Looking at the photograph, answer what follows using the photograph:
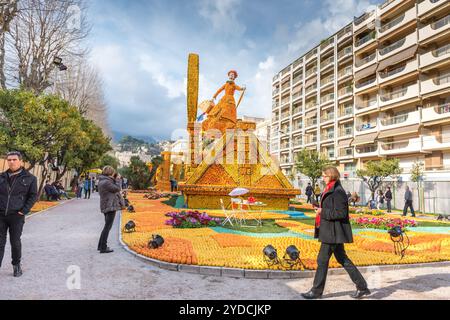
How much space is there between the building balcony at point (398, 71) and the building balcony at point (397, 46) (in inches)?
66.5

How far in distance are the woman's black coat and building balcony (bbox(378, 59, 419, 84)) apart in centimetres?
3255

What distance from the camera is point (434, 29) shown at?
93.7 ft

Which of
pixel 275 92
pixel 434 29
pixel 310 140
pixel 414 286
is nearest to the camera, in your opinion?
pixel 414 286

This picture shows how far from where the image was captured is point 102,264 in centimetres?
585

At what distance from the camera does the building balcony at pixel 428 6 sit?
28.2m

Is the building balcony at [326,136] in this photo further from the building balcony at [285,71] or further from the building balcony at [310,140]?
the building balcony at [285,71]

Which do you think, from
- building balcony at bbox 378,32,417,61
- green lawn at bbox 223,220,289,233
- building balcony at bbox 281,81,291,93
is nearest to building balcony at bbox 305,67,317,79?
building balcony at bbox 281,81,291,93

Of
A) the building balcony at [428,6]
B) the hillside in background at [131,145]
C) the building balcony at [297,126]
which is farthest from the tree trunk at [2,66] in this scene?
the hillside in background at [131,145]

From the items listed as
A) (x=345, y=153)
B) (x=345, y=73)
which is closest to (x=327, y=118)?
(x=345, y=73)

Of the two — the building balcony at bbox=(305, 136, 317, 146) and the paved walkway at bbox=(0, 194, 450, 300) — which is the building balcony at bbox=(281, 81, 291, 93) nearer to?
the building balcony at bbox=(305, 136, 317, 146)

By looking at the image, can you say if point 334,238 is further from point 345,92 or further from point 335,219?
point 345,92

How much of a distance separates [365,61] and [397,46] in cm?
550

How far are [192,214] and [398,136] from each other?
30193 mm
